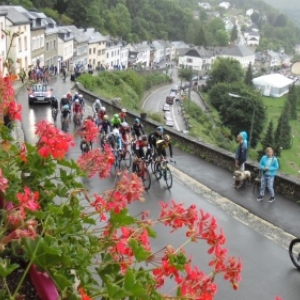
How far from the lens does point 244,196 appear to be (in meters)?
12.9

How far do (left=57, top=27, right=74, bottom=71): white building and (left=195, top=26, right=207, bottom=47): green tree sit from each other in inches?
3635

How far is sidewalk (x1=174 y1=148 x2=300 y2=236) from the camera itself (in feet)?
36.7

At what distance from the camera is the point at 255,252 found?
9492 millimetres

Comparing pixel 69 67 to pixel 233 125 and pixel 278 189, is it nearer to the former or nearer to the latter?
pixel 233 125

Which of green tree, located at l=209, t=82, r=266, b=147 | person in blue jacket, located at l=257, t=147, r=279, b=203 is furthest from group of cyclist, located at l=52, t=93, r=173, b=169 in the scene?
green tree, located at l=209, t=82, r=266, b=147

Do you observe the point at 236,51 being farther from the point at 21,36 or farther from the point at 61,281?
the point at 61,281

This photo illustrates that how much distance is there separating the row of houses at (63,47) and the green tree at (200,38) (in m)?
24.3

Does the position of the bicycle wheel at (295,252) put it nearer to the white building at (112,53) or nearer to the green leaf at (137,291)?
the green leaf at (137,291)

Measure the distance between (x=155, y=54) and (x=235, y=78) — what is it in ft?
125

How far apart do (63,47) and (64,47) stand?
33 cm

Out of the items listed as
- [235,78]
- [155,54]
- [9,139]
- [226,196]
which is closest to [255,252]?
[226,196]

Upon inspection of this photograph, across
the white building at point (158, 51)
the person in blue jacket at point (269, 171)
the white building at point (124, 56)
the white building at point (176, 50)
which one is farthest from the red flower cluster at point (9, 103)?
the white building at point (176, 50)

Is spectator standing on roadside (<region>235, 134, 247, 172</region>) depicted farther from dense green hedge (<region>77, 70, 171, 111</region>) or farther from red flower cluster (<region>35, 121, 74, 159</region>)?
dense green hedge (<region>77, 70, 171, 111</region>)

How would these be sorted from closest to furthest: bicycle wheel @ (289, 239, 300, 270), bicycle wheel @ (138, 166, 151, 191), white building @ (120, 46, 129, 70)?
bicycle wheel @ (289, 239, 300, 270) → bicycle wheel @ (138, 166, 151, 191) → white building @ (120, 46, 129, 70)
